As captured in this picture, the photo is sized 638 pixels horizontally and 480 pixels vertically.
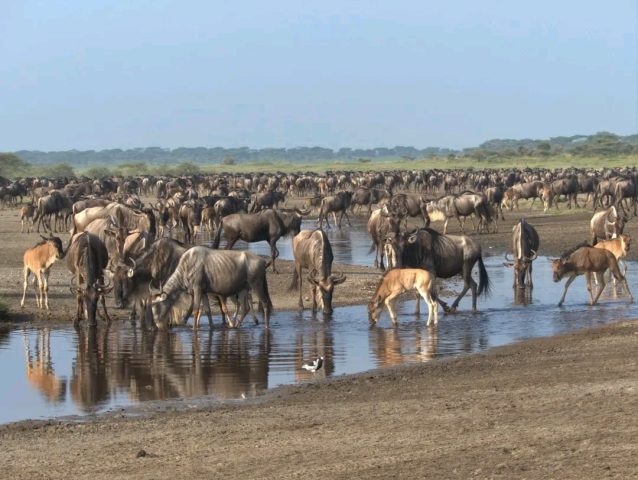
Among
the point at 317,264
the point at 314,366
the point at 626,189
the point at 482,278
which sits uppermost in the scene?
the point at 626,189

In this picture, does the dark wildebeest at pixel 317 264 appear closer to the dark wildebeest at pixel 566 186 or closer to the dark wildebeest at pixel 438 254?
the dark wildebeest at pixel 438 254

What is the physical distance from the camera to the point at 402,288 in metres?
15.7

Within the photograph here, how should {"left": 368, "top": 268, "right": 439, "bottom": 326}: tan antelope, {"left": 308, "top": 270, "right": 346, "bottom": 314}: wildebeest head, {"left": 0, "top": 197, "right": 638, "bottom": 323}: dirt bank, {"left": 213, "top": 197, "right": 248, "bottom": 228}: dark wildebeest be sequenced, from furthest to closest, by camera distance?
{"left": 213, "top": 197, "right": 248, "bottom": 228}: dark wildebeest < {"left": 0, "top": 197, "right": 638, "bottom": 323}: dirt bank < {"left": 308, "top": 270, "right": 346, "bottom": 314}: wildebeest head < {"left": 368, "top": 268, "right": 439, "bottom": 326}: tan antelope

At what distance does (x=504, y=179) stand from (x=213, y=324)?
50.4 m

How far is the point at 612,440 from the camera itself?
24.2ft

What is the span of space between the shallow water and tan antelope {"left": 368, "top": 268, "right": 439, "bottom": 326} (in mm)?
239

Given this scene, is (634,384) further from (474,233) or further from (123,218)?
(474,233)

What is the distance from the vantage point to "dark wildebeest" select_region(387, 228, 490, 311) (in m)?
17.5

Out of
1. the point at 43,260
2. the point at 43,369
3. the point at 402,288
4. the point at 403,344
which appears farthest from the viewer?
the point at 43,260

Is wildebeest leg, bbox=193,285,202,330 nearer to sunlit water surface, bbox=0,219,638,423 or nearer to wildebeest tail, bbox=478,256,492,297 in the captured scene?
sunlit water surface, bbox=0,219,638,423

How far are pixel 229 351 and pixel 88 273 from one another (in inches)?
125

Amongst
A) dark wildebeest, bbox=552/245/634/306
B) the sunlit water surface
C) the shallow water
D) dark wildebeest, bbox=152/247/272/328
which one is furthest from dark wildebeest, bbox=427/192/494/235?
dark wildebeest, bbox=152/247/272/328

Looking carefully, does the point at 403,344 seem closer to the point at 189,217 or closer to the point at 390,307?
the point at 390,307

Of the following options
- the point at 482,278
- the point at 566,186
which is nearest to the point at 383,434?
the point at 482,278
